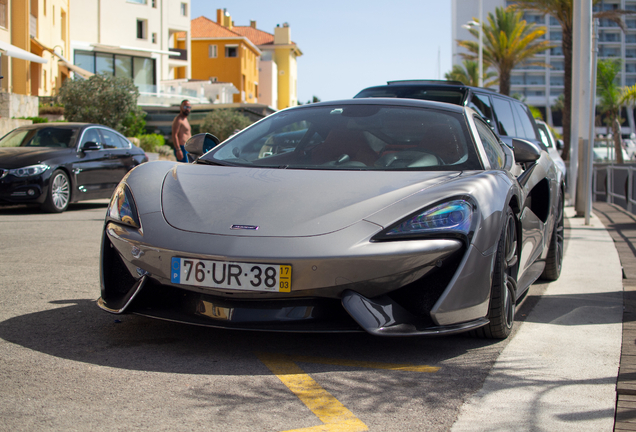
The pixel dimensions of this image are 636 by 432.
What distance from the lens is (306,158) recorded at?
412 cm

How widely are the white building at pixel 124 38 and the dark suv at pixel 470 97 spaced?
34442mm

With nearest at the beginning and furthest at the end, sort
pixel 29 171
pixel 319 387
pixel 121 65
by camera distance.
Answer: pixel 319 387 → pixel 29 171 → pixel 121 65

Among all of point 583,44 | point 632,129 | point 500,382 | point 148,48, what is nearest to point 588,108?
point 583,44

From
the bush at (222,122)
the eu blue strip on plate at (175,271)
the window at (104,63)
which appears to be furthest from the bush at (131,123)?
the eu blue strip on plate at (175,271)

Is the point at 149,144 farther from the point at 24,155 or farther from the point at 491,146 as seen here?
the point at 491,146

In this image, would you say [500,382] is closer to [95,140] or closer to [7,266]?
[7,266]

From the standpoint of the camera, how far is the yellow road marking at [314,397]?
2.46 metres

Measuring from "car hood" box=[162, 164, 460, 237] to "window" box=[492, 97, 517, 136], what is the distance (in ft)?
16.5

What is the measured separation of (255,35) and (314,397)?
95544 mm

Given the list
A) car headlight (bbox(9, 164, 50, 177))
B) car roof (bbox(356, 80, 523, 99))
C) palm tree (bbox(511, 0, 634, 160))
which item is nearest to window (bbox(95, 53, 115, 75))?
palm tree (bbox(511, 0, 634, 160))

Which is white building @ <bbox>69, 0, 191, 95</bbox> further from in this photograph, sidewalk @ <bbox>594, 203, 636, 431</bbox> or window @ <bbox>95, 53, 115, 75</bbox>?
sidewalk @ <bbox>594, 203, 636, 431</bbox>

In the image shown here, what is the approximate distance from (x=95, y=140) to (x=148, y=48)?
130 feet

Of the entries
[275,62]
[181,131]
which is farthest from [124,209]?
[275,62]

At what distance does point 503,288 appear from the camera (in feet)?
11.6
